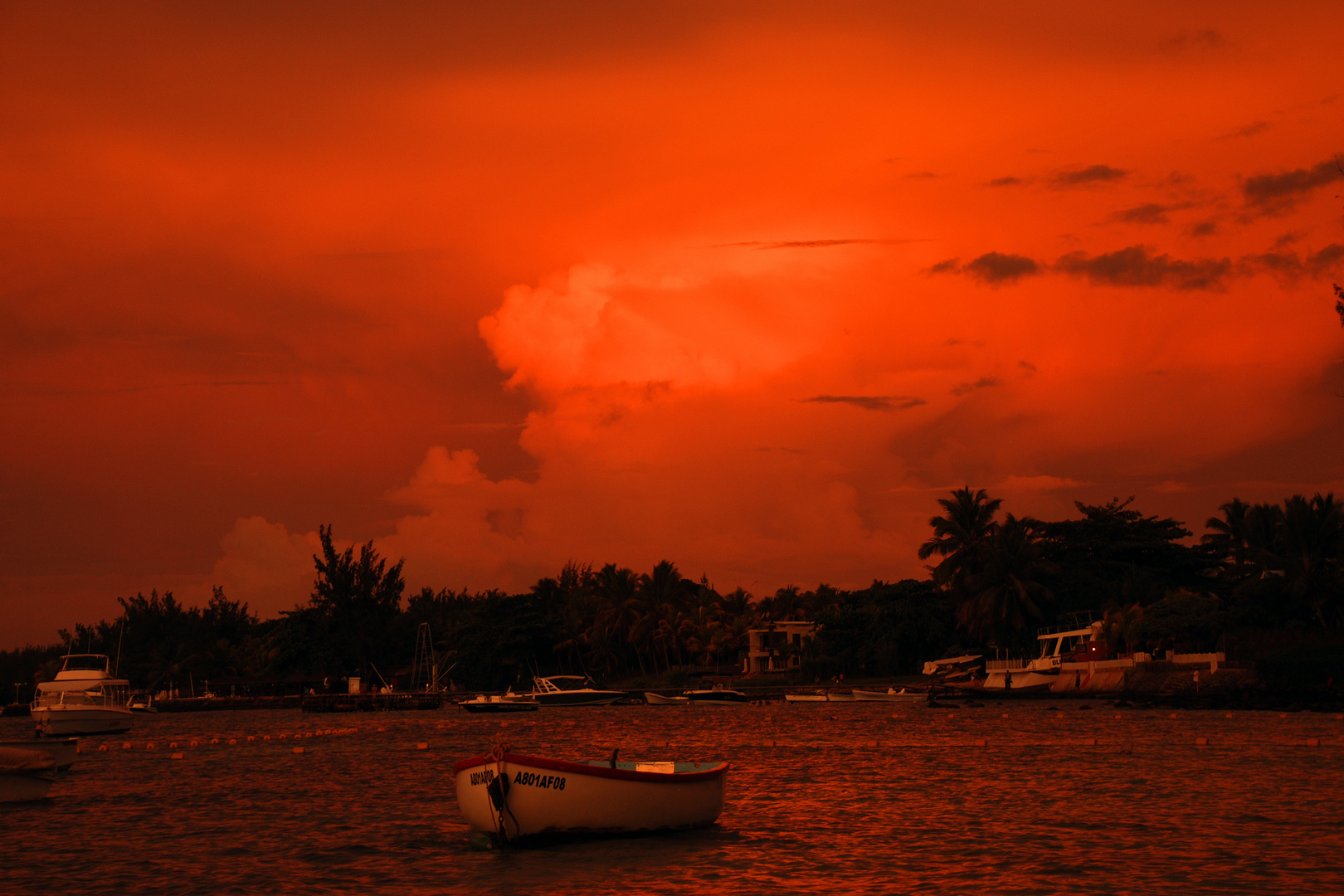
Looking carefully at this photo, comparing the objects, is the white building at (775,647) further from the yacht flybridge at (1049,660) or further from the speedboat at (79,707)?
the speedboat at (79,707)

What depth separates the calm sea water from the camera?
2047 centimetres

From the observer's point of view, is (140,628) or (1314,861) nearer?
(1314,861)

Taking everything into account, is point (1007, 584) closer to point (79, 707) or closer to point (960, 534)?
point (960, 534)

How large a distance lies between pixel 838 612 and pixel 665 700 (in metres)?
24.9

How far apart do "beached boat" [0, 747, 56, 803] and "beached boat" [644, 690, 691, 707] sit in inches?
2628

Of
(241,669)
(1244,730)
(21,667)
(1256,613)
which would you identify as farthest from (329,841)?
(21,667)

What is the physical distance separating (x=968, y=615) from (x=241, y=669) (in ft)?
297

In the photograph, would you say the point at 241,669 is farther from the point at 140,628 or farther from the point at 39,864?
the point at 39,864

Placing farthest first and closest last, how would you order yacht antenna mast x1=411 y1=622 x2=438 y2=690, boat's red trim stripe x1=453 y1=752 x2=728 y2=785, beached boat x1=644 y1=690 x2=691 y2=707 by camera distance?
yacht antenna mast x1=411 y1=622 x2=438 y2=690 < beached boat x1=644 y1=690 x2=691 y2=707 < boat's red trim stripe x1=453 y1=752 x2=728 y2=785

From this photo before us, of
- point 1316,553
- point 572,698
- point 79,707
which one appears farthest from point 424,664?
point 1316,553

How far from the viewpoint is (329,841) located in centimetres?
2564

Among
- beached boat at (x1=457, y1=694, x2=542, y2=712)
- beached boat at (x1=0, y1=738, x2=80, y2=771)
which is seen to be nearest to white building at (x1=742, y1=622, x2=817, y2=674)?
beached boat at (x1=457, y1=694, x2=542, y2=712)

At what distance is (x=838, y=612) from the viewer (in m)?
116

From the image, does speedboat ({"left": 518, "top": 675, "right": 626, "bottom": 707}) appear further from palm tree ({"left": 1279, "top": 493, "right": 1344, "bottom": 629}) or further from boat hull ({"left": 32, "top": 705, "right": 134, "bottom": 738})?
palm tree ({"left": 1279, "top": 493, "right": 1344, "bottom": 629})
